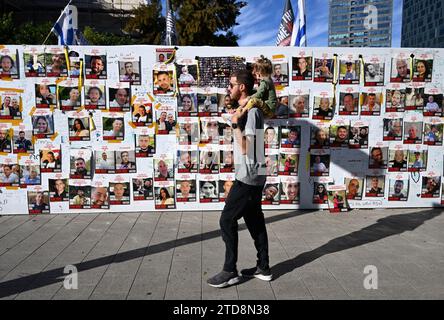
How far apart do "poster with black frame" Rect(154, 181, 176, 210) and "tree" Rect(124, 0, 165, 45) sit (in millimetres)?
26146

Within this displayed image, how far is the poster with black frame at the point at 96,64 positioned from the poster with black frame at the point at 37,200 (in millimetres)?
2069

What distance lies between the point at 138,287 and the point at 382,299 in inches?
92.0

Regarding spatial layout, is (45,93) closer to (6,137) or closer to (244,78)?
(6,137)

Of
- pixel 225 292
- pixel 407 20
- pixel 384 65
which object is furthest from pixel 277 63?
pixel 407 20

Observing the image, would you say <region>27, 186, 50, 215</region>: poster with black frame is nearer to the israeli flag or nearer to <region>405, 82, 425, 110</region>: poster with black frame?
the israeli flag

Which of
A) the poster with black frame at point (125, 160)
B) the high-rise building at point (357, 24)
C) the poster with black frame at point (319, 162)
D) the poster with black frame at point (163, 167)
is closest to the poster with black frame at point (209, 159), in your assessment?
the poster with black frame at point (163, 167)

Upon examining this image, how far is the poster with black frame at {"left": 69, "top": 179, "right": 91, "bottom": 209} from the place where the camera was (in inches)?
227

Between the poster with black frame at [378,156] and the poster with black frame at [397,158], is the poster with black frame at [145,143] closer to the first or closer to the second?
the poster with black frame at [378,156]

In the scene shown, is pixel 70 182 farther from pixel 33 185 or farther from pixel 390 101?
pixel 390 101

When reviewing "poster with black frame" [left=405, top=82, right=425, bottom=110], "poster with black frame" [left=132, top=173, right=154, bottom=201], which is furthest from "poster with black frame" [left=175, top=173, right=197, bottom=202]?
"poster with black frame" [left=405, top=82, right=425, bottom=110]

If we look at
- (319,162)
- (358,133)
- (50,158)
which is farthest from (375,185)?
(50,158)

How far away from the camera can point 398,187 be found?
6.13 m

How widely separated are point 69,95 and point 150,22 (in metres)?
27.1

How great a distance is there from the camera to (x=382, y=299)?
10.5 feet
